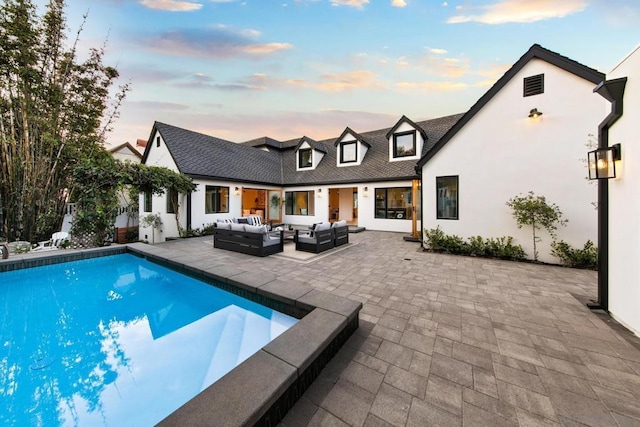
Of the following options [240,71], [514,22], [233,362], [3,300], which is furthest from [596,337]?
[240,71]

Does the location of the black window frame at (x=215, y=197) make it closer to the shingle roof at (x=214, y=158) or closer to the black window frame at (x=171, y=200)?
the shingle roof at (x=214, y=158)

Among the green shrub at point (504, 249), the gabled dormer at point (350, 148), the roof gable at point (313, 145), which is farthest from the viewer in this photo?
the roof gable at point (313, 145)

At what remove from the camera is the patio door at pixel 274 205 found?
14.5 meters

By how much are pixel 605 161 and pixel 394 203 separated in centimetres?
842

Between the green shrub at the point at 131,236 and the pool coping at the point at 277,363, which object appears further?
the green shrub at the point at 131,236

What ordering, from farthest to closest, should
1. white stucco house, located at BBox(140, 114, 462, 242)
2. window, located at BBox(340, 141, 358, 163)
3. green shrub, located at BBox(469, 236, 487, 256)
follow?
window, located at BBox(340, 141, 358, 163), white stucco house, located at BBox(140, 114, 462, 242), green shrub, located at BBox(469, 236, 487, 256)

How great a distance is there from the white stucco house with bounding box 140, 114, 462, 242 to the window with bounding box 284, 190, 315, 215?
0.22 ft

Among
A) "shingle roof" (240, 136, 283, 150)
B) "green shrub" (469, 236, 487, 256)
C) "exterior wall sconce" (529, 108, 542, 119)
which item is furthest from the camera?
"shingle roof" (240, 136, 283, 150)

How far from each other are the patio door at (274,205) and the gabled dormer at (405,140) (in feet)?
24.5

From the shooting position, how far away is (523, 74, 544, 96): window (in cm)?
619

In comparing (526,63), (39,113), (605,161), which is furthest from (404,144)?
(39,113)

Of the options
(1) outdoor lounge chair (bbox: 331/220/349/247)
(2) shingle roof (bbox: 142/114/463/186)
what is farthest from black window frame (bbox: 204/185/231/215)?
(1) outdoor lounge chair (bbox: 331/220/349/247)

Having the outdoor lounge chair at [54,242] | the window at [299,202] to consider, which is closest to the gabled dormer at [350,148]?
the window at [299,202]

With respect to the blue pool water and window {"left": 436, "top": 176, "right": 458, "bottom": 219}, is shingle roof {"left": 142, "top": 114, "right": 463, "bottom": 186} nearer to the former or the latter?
window {"left": 436, "top": 176, "right": 458, "bottom": 219}
